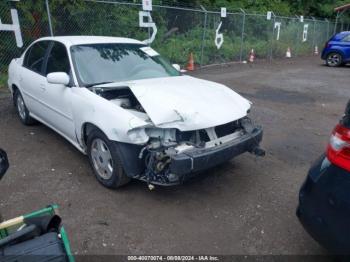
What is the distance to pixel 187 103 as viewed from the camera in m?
3.55

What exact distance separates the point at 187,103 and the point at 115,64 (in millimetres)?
1412

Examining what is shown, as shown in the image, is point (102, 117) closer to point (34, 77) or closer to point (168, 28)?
point (34, 77)

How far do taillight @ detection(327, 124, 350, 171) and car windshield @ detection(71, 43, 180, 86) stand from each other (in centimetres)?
274

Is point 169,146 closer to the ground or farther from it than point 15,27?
closer to the ground

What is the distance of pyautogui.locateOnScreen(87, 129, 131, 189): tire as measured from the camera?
3498 millimetres

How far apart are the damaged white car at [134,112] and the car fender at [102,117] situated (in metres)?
0.01

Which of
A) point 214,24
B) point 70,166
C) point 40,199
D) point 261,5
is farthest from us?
point 261,5

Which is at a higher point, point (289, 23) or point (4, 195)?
point (289, 23)

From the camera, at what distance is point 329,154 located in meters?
2.32

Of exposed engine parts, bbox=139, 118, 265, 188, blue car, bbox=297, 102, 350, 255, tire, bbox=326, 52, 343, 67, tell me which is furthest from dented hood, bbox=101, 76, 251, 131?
tire, bbox=326, 52, 343, 67

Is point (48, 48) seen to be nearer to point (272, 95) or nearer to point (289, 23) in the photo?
point (272, 95)

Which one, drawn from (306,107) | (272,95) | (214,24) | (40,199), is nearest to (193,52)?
(214,24)

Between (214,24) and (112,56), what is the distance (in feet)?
35.9

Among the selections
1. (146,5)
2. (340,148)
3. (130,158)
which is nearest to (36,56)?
(130,158)
